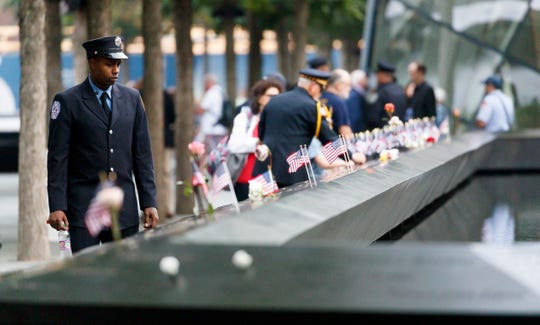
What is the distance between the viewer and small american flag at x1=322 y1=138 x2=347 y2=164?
11438 mm

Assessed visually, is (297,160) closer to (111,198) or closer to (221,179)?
(221,179)

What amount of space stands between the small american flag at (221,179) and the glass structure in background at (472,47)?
24923 mm

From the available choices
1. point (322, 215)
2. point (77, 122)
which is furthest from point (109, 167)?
point (322, 215)

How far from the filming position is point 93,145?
27.6ft

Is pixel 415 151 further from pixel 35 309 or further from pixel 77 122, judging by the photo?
pixel 35 309

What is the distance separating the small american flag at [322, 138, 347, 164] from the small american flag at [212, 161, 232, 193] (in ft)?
9.71

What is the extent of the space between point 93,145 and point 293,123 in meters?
4.25

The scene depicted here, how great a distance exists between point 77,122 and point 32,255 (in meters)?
6.36

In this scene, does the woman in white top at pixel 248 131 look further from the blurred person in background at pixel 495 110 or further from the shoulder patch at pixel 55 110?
the blurred person in background at pixel 495 110

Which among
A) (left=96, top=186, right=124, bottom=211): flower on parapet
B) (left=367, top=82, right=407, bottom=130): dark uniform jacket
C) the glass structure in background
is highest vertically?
(left=96, top=186, right=124, bottom=211): flower on parapet

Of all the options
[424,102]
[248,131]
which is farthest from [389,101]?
[248,131]

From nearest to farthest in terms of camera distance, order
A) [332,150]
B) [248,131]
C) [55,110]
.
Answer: [55,110]
[332,150]
[248,131]

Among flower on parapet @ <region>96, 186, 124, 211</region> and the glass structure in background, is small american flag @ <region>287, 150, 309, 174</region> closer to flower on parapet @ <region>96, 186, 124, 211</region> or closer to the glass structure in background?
flower on parapet @ <region>96, 186, 124, 211</region>

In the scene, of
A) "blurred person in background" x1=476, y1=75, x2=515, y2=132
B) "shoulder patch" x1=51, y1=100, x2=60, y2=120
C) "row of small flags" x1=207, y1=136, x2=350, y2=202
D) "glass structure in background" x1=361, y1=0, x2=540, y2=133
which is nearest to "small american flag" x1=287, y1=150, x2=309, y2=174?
"row of small flags" x1=207, y1=136, x2=350, y2=202
